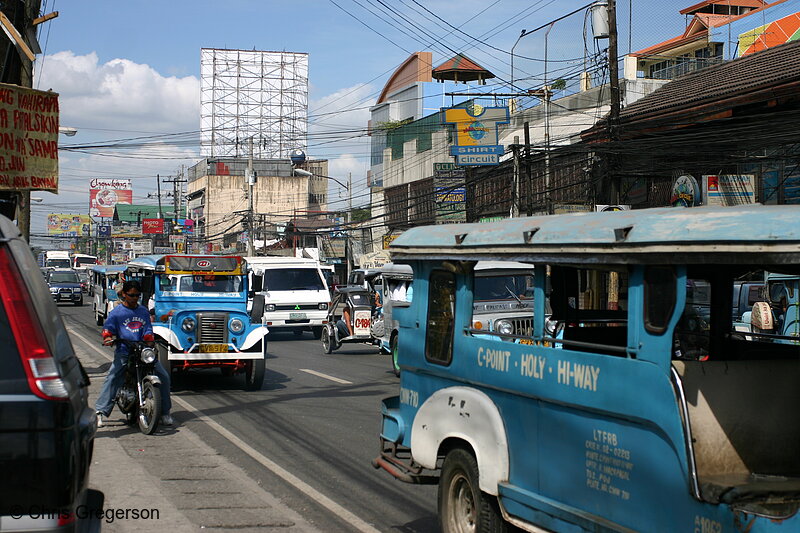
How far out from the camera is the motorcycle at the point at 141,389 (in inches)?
424

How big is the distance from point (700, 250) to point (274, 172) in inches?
3598

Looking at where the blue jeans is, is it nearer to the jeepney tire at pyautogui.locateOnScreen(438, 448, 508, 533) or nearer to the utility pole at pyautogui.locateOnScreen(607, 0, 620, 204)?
the jeepney tire at pyautogui.locateOnScreen(438, 448, 508, 533)

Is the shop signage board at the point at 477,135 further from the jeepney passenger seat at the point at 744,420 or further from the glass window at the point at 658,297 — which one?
the glass window at the point at 658,297

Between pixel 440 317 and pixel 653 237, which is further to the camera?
pixel 440 317

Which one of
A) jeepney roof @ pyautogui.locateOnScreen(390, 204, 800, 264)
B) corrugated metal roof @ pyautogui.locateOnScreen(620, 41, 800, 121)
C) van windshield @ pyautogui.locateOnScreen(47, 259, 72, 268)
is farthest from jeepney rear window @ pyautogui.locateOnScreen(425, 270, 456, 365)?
van windshield @ pyautogui.locateOnScreen(47, 259, 72, 268)

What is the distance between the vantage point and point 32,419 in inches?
135

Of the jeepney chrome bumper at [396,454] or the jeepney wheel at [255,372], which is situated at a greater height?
the jeepney chrome bumper at [396,454]

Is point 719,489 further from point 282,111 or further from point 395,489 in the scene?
point 282,111

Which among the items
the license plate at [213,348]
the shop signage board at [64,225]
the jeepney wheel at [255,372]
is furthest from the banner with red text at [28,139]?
the shop signage board at [64,225]

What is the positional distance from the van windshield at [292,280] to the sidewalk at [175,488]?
669 inches

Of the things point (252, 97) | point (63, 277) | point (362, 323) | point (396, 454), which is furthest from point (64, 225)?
point (396, 454)

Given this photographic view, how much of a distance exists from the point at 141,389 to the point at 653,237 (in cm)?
821

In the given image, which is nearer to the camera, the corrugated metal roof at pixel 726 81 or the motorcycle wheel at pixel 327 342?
the corrugated metal roof at pixel 726 81

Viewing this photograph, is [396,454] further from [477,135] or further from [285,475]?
[477,135]
